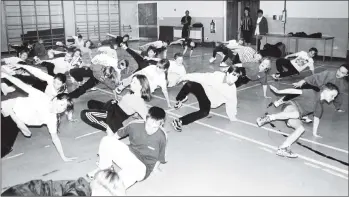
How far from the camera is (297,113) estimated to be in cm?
346

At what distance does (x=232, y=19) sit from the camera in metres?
11.7

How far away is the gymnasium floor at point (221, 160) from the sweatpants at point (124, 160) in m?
0.14

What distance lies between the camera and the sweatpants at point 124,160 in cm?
260

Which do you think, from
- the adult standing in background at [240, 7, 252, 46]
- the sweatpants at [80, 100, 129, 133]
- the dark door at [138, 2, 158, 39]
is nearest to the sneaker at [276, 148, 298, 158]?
the sweatpants at [80, 100, 129, 133]

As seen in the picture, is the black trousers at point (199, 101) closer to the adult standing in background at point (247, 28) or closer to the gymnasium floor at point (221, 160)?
the gymnasium floor at point (221, 160)

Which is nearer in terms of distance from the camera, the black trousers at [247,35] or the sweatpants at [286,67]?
the sweatpants at [286,67]

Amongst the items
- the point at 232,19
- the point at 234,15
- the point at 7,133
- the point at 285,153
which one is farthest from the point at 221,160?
the point at 234,15

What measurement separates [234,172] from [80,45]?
843 centimetres

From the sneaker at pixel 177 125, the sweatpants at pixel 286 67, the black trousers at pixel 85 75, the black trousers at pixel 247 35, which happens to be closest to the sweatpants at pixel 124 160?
the sneaker at pixel 177 125

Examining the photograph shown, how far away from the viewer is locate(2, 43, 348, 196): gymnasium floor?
2.59 meters

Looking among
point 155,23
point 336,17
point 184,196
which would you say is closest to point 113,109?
point 184,196

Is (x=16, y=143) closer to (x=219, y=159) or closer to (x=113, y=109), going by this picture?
(x=113, y=109)

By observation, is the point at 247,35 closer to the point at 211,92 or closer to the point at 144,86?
the point at 211,92

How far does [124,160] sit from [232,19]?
32.8 feet
